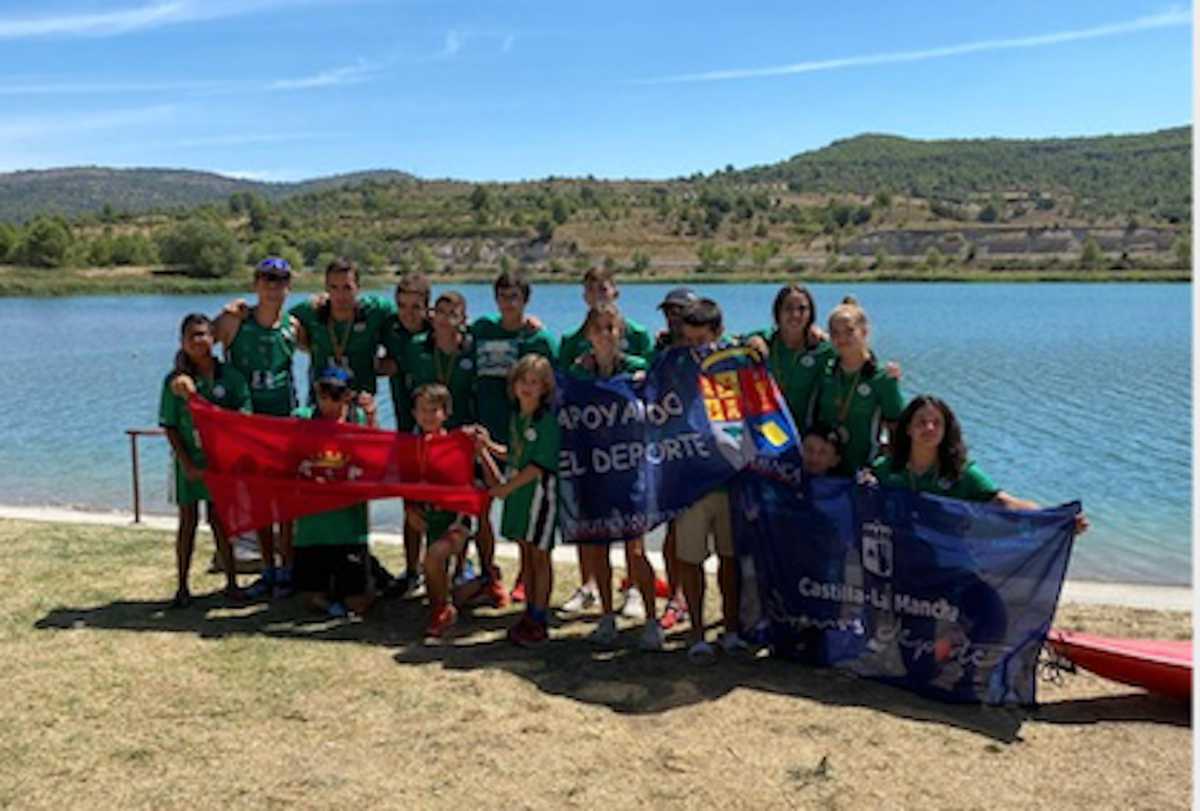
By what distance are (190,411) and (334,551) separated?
1.32 m

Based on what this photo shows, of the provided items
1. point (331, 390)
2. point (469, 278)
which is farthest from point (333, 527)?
point (469, 278)

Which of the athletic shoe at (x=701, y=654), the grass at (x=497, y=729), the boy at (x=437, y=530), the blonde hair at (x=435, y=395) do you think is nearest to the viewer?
the grass at (x=497, y=729)

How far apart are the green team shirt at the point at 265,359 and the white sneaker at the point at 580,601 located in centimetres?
234

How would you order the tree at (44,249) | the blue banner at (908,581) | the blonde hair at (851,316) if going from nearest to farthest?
the blue banner at (908,581)
the blonde hair at (851,316)
the tree at (44,249)

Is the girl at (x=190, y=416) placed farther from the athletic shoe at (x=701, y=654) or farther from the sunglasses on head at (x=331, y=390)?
the athletic shoe at (x=701, y=654)

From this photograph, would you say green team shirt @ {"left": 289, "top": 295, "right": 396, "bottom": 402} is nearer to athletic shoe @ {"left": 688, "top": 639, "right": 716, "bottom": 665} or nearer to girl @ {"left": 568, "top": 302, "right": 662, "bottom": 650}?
girl @ {"left": 568, "top": 302, "right": 662, "bottom": 650}

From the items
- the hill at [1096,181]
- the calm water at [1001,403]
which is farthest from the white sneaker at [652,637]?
the hill at [1096,181]

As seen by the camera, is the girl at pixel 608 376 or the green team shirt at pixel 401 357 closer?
the girl at pixel 608 376

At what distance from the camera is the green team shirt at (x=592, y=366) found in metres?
6.57

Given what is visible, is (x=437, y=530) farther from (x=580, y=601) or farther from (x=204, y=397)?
(x=204, y=397)

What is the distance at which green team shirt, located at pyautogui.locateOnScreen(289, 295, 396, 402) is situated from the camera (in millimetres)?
7602

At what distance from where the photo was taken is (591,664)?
6.30m

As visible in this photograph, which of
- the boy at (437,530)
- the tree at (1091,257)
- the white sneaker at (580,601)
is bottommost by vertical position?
the white sneaker at (580,601)

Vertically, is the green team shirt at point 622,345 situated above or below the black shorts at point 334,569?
above
